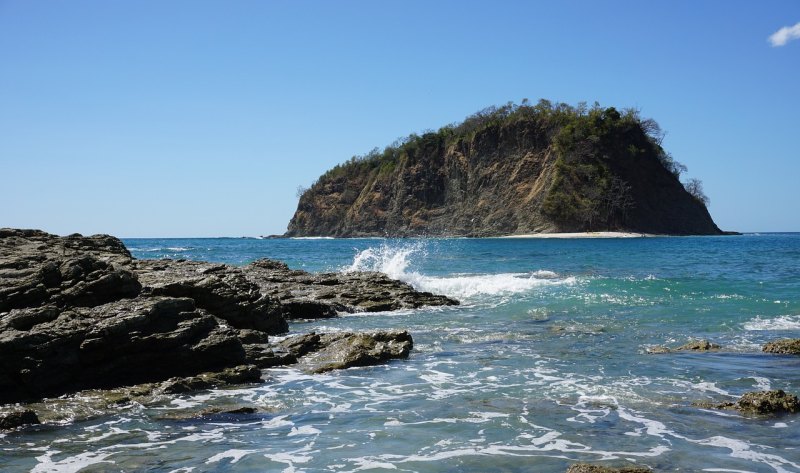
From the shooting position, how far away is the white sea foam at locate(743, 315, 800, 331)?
15.6 m

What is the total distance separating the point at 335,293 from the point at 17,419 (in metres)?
14.6

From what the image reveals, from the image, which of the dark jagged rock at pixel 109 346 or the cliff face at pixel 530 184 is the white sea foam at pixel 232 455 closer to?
the dark jagged rock at pixel 109 346

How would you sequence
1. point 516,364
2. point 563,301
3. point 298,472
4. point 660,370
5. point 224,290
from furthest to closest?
point 563,301
point 224,290
point 516,364
point 660,370
point 298,472

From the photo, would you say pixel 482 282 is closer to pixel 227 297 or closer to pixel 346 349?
pixel 227 297

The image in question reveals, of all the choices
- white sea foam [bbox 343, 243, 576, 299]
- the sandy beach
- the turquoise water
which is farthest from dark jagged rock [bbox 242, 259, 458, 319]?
the sandy beach

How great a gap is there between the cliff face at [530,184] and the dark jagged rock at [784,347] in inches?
3235

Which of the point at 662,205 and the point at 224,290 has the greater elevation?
the point at 662,205

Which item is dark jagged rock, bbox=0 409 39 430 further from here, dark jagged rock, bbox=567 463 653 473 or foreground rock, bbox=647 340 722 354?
foreground rock, bbox=647 340 722 354

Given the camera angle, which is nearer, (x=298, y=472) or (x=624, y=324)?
(x=298, y=472)

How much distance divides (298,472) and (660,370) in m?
7.10

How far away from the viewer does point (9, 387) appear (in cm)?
905

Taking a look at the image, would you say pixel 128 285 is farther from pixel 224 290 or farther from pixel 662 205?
pixel 662 205

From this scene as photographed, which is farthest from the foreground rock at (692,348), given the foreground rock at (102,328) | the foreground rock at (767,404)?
the foreground rock at (102,328)

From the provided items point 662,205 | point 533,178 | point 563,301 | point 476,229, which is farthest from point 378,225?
point 563,301
